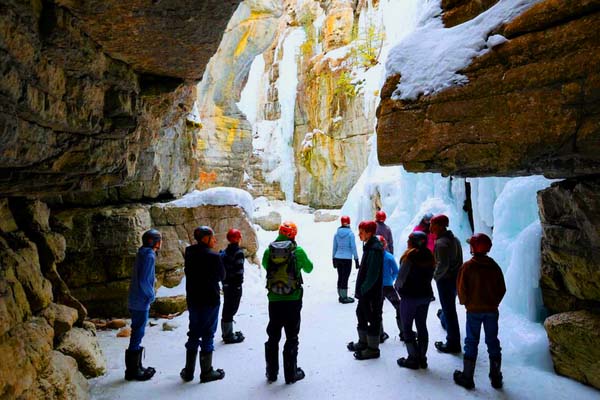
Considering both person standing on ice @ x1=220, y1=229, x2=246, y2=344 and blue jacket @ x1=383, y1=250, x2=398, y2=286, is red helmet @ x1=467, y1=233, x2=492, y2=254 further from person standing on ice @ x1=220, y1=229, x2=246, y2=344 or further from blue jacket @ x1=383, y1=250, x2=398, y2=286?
person standing on ice @ x1=220, y1=229, x2=246, y2=344

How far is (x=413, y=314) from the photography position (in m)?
3.83

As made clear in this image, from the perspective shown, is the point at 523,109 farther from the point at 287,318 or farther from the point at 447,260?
the point at 287,318

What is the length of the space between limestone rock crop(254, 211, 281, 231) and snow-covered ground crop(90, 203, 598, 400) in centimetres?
1067

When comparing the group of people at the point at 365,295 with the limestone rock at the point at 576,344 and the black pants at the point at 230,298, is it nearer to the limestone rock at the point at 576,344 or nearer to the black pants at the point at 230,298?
the limestone rock at the point at 576,344

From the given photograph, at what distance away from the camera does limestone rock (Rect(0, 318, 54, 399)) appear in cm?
237

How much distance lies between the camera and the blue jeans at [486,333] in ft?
11.0

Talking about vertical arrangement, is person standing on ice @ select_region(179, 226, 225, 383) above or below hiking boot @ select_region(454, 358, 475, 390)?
above

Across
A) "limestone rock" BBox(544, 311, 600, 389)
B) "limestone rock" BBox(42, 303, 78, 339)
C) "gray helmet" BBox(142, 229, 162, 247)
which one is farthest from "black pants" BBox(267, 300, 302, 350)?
"limestone rock" BBox(544, 311, 600, 389)

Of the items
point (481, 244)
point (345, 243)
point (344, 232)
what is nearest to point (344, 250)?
point (345, 243)

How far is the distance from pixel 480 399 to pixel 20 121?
416cm

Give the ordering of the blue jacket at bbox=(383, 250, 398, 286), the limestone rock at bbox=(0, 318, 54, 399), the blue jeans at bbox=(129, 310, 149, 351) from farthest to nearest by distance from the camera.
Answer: the blue jacket at bbox=(383, 250, 398, 286), the blue jeans at bbox=(129, 310, 149, 351), the limestone rock at bbox=(0, 318, 54, 399)

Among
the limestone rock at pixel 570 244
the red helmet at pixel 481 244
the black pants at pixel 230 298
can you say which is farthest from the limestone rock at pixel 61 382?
the limestone rock at pixel 570 244

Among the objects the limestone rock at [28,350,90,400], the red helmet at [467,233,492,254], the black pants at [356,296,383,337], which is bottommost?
the limestone rock at [28,350,90,400]

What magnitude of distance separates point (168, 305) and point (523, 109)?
577 centimetres
